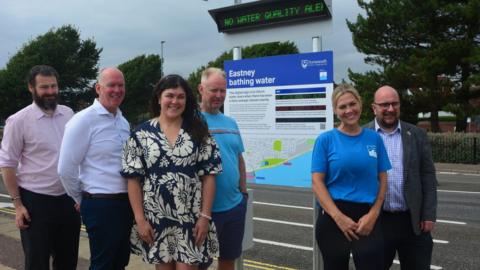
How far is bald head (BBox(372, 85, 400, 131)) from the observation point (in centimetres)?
351

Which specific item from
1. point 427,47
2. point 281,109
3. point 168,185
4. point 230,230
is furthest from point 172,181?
point 427,47

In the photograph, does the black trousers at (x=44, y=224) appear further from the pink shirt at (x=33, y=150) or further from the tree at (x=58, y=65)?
the tree at (x=58, y=65)

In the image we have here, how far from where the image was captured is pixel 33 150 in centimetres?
366

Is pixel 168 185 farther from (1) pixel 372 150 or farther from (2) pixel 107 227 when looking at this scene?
(1) pixel 372 150

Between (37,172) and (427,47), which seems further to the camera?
(427,47)

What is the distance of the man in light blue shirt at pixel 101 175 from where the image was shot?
10.3 feet

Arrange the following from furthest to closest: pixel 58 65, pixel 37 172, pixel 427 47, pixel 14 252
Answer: pixel 58 65, pixel 427 47, pixel 14 252, pixel 37 172

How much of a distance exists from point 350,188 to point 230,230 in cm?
93

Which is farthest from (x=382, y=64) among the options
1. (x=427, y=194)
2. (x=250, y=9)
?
(x=427, y=194)

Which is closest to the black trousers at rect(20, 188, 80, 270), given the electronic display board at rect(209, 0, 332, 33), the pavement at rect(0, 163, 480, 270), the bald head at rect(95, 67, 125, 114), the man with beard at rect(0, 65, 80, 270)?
the man with beard at rect(0, 65, 80, 270)

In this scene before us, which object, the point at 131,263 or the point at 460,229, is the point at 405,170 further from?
the point at 460,229

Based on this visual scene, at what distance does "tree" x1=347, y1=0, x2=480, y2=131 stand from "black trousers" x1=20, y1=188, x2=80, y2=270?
20226 mm

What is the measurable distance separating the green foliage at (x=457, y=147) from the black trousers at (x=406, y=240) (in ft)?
59.6

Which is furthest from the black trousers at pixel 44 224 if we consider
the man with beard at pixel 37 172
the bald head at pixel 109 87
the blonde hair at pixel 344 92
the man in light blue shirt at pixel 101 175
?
the blonde hair at pixel 344 92
